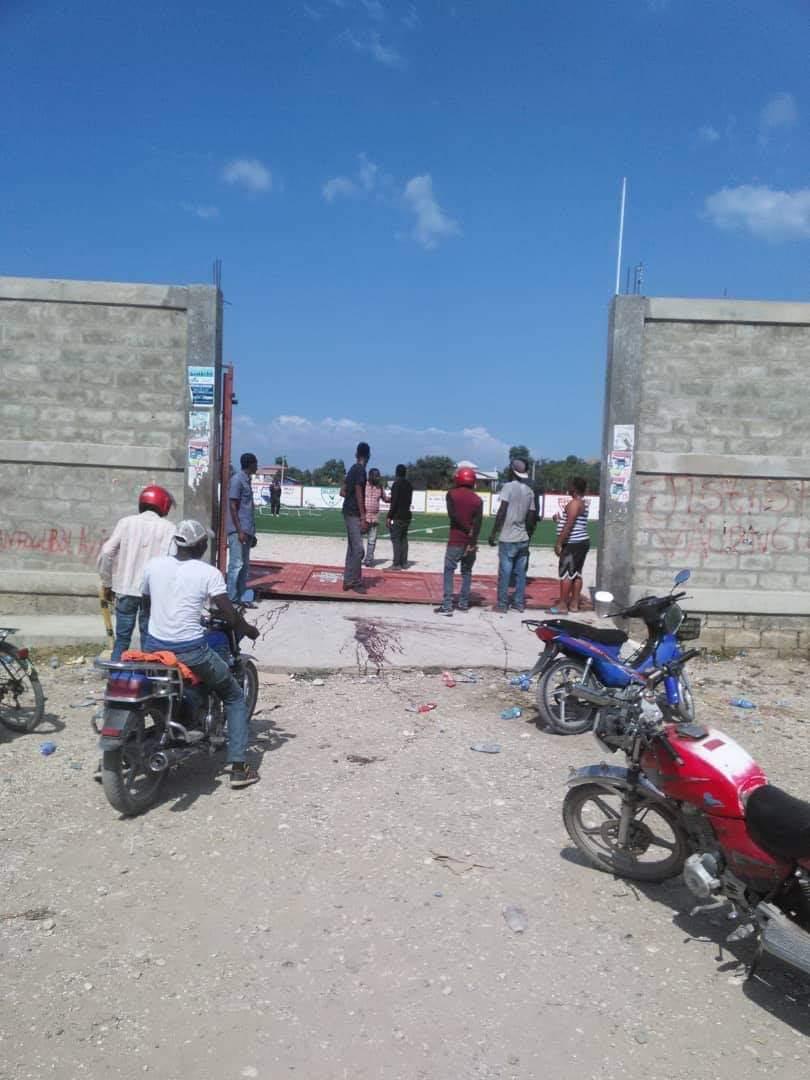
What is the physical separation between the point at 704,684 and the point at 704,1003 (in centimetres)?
535

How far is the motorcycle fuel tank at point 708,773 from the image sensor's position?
134 inches

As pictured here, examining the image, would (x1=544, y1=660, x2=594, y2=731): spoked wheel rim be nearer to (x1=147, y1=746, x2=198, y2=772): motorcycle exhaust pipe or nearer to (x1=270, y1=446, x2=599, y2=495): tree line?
(x1=147, y1=746, x2=198, y2=772): motorcycle exhaust pipe

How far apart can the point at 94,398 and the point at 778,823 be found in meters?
8.01

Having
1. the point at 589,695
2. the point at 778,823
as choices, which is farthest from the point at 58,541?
the point at 778,823

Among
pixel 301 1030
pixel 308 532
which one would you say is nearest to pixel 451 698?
pixel 301 1030

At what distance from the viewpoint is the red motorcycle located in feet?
10.2

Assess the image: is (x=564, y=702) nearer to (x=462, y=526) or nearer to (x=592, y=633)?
(x=592, y=633)

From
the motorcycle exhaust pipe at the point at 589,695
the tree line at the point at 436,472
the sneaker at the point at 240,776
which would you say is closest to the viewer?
the sneaker at the point at 240,776

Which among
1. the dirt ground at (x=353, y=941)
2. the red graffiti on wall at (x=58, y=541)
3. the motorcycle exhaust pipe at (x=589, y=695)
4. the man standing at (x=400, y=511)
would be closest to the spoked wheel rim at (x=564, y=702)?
the dirt ground at (x=353, y=941)

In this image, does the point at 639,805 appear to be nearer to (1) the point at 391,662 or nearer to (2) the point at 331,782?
(2) the point at 331,782

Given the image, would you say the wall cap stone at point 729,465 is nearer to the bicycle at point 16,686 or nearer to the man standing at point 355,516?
the man standing at point 355,516

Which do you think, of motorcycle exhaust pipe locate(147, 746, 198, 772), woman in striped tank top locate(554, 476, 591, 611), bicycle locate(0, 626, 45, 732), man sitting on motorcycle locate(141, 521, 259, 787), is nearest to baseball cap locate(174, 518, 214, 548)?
man sitting on motorcycle locate(141, 521, 259, 787)

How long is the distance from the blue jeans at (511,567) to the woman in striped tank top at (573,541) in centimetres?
44

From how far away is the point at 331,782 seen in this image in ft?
17.4
